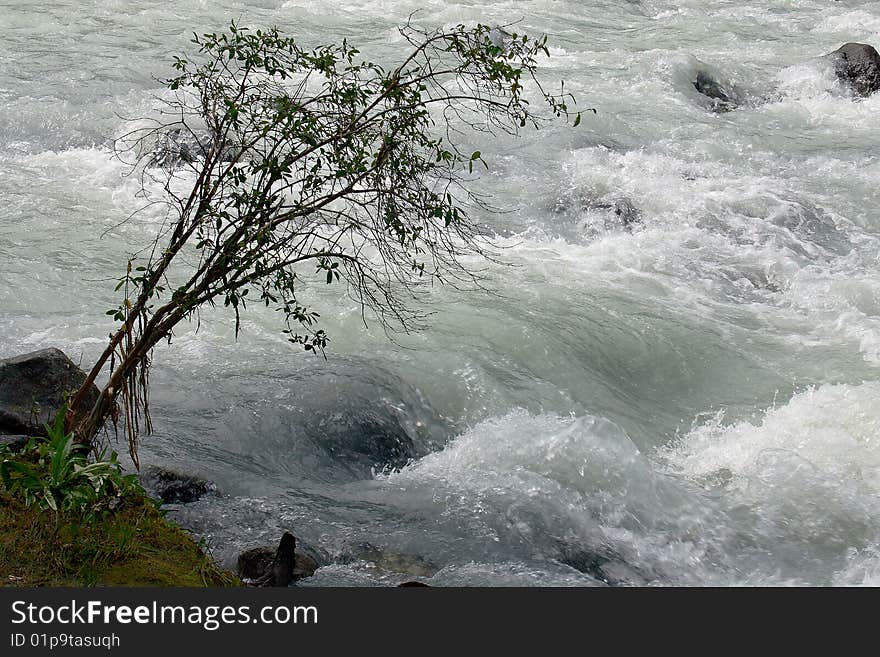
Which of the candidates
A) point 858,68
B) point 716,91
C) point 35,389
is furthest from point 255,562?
A: point 858,68

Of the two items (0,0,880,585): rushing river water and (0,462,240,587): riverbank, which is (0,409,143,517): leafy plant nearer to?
(0,462,240,587): riverbank

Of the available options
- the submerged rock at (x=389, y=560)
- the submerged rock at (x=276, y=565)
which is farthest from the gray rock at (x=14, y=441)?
the submerged rock at (x=389, y=560)

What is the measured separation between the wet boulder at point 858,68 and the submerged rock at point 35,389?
11847 millimetres

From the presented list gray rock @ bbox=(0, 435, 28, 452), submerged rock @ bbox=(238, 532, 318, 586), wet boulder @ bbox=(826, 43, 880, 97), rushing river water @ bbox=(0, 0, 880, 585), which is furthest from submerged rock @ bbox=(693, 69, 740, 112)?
gray rock @ bbox=(0, 435, 28, 452)

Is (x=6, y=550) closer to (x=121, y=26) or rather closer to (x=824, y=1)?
(x=121, y=26)

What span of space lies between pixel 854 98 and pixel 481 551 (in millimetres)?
11025

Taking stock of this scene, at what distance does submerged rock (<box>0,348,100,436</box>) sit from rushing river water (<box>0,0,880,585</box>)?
23.5 inches

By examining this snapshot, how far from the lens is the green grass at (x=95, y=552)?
4.12 meters

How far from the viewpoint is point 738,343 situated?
8234 mm

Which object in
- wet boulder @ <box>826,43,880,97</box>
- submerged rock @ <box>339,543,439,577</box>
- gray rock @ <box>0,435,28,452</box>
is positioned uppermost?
wet boulder @ <box>826,43,880,97</box>

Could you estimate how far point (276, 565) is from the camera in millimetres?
4758

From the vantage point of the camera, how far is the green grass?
4125 mm

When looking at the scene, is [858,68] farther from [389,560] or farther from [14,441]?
[14,441]

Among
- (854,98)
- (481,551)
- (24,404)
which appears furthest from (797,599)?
(854,98)
